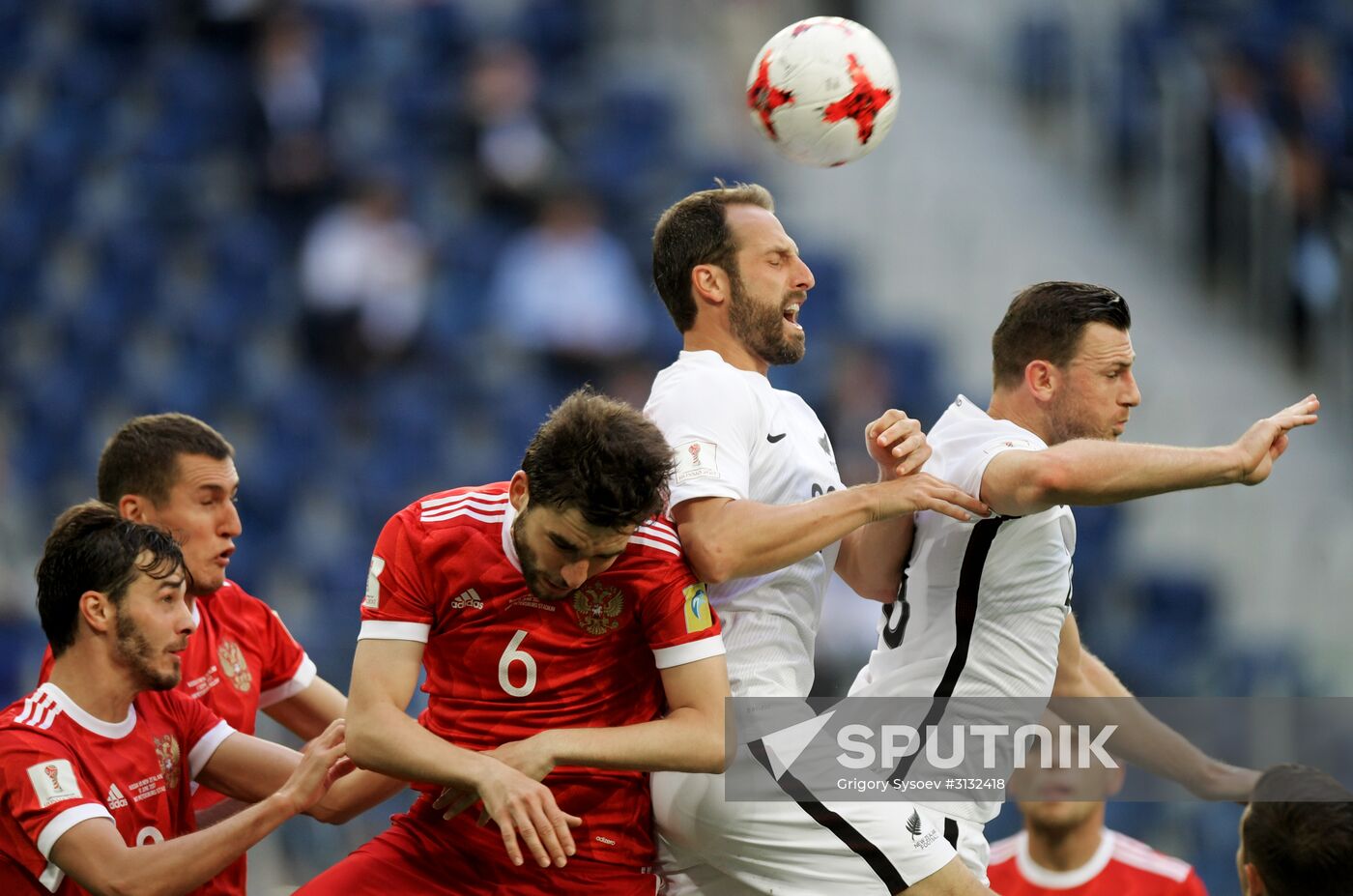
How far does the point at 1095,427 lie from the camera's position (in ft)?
16.8

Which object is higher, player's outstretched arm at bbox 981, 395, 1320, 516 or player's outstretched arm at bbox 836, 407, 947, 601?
player's outstretched arm at bbox 981, 395, 1320, 516

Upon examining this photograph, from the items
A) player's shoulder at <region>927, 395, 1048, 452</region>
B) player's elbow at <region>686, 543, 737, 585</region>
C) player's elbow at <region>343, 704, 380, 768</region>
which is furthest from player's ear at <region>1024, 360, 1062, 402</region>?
player's elbow at <region>343, 704, 380, 768</region>

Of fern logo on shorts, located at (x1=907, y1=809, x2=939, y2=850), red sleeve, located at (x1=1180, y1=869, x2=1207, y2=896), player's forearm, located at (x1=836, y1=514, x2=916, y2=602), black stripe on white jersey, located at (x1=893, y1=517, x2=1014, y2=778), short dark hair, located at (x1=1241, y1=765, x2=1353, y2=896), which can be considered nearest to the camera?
short dark hair, located at (x1=1241, y1=765, x2=1353, y2=896)

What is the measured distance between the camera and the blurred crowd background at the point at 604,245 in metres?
11.0

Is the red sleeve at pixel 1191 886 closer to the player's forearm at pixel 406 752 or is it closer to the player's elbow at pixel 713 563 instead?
the player's elbow at pixel 713 563

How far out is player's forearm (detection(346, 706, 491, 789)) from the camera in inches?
173

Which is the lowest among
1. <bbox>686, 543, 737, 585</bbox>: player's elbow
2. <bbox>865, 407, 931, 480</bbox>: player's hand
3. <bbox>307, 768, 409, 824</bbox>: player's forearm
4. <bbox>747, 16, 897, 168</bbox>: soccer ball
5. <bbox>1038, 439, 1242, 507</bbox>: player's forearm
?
<bbox>307, 768, 409, 824</bbox>: player's forearm

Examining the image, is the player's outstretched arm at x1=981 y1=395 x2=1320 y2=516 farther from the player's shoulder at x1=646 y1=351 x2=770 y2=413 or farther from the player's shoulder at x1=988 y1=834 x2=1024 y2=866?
the player's shoulder at x1=988 y1=834 x2=1024 y2=866

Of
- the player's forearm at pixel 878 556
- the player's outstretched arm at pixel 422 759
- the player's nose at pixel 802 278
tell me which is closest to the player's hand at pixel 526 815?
the player's outstretched arm at pixel 422 759

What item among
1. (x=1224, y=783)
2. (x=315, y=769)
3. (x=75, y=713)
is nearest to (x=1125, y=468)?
(x=1224, y=783)

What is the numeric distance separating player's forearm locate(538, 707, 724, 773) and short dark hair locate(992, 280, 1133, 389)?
1.52 metres

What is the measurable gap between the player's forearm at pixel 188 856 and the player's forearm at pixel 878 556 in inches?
73.5

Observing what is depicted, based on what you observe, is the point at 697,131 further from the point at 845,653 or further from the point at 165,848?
the point at 165,848

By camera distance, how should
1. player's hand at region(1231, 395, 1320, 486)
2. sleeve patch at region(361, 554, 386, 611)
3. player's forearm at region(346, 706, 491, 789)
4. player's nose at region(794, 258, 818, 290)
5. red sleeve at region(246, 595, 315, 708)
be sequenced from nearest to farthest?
player's forearm at region(346, 706, 491, 789) < player's hand at region(1231, 395, 1320, 486) < sleeve patch at region(361, 554, 386, 611) < player's nose at region(794, 258, 818, 290) < red sleeve at region(246, 595, 315, 708)
